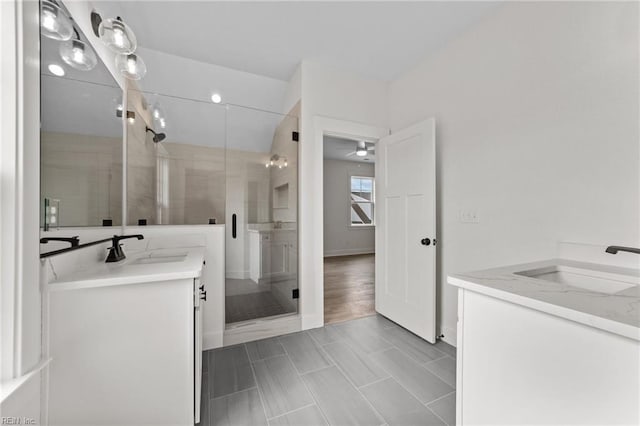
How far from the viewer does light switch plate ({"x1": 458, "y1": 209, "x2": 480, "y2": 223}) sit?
195 centimetres

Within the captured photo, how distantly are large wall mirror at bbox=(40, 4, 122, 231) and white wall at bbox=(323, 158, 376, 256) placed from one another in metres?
4.88

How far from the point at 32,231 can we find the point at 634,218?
2578 millimetres

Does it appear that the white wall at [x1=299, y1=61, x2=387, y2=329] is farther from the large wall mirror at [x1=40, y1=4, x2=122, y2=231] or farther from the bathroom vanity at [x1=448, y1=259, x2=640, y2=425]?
the bathroom vanity at [x1=448, y1=259, x2=640, y2=425]

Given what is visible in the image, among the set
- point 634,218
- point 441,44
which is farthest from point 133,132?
point 634,218

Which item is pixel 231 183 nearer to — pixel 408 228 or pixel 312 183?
pixel 312 183

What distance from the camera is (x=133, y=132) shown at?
2.05 m

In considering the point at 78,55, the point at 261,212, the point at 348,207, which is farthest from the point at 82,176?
the point at 348,207

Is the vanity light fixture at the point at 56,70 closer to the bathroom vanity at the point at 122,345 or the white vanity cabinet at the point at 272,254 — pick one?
the bathroom vanity at the point at 122,345

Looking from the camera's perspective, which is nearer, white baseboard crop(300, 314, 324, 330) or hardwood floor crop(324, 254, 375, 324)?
white baseboard crop(300, 314, 324, 330)

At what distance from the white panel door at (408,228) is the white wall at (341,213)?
355cm

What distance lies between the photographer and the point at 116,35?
47.6 inches

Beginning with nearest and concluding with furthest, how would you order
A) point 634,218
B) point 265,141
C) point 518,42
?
point 634,218, point 518,42, point 265,141

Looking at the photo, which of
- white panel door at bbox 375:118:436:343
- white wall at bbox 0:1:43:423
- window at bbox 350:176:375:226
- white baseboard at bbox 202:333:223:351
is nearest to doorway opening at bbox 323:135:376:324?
window at bbox 350:176:375:226

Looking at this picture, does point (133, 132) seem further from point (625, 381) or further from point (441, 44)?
point (625, 381)
